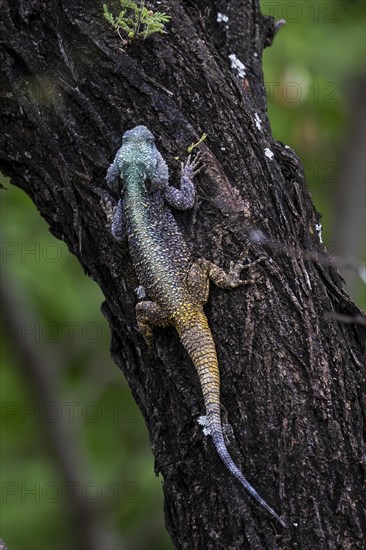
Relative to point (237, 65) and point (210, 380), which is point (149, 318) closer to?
point (210, 380)

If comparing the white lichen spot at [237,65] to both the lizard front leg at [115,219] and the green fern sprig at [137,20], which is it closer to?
the green fern sprig at [137,20]

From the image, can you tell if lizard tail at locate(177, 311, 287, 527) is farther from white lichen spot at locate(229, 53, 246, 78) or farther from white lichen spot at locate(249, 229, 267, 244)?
white lichen spot at locate(229, 53, 246, 78)

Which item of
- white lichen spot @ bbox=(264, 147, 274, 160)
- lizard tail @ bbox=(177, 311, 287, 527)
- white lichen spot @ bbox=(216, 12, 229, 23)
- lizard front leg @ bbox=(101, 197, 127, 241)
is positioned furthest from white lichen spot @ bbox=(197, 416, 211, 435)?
white lichen spot @ bbox=(216, 12, 229, 23)

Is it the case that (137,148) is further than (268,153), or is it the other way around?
(268,153)

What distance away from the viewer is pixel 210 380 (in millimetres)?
4367

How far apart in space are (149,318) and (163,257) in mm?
426

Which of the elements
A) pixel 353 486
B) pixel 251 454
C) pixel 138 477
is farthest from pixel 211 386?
pixel 138 477

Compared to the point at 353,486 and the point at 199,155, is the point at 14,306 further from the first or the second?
the point at 353,486

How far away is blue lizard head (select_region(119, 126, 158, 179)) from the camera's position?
15.7 ft

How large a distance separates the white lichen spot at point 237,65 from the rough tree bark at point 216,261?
17cm

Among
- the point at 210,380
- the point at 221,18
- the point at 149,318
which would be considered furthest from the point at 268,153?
the point at 210,380

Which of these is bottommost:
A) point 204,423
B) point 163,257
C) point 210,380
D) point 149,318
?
point 204,423

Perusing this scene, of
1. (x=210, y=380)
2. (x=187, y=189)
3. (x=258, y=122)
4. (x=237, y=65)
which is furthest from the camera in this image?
(x=237, y=65)

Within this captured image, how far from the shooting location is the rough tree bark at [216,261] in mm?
4293
